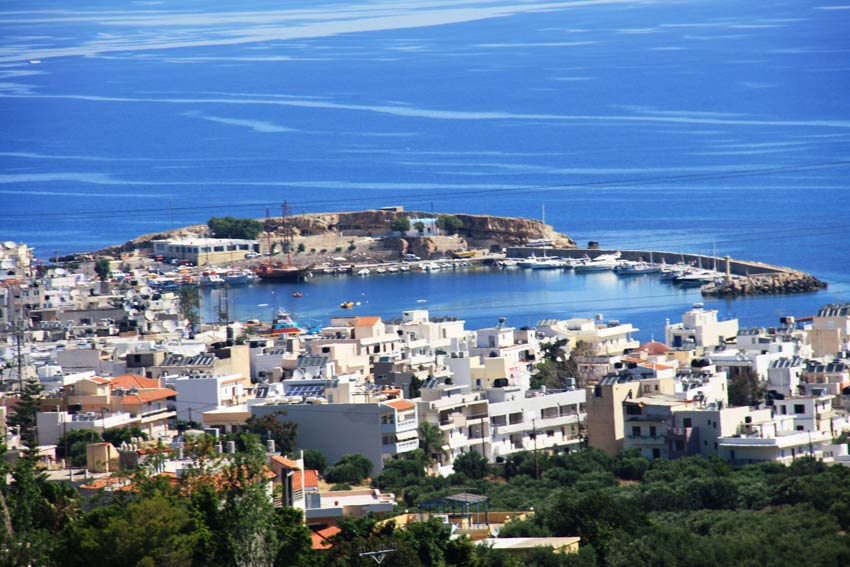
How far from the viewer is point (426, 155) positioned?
7844cm

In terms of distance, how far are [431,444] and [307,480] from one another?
354 cm

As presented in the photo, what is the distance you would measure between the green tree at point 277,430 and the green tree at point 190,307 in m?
11.7

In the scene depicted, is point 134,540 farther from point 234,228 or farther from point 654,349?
point 234,228

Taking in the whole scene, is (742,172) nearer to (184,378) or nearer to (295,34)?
(184,378)

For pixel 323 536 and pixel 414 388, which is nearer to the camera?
pixel 323 536

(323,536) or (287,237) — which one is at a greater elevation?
(287,237)

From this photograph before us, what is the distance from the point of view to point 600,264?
46000 millimetres

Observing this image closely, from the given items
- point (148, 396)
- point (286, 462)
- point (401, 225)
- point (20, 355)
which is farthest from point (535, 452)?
point (401, 225)

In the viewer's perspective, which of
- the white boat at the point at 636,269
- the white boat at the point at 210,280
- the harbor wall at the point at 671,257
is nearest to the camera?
the harbor wall at the point at 671,257

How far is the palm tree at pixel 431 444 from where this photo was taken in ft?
61.6

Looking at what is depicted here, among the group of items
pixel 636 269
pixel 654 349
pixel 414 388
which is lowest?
pixel 414 388

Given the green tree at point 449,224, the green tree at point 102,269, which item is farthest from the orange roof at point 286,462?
the green tree at point 449,224

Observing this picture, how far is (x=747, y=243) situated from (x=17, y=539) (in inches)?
1543

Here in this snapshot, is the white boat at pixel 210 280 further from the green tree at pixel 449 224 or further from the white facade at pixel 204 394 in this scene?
the white facade at pixel 204 394
